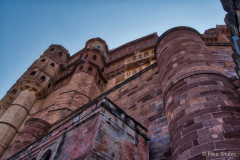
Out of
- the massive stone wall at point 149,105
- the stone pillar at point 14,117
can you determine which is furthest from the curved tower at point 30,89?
the massive stone wall at point 149,105

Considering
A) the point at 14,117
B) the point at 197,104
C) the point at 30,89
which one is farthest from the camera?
the point at 30,89

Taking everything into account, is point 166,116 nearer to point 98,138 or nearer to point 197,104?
point 197,104

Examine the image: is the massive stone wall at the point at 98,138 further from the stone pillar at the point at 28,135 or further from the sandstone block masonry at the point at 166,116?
the stone pillar at the point at 28,135

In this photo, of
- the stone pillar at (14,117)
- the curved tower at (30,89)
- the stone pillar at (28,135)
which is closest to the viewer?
the stone pillar at (28,135)

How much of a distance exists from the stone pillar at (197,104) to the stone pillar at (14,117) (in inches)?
603

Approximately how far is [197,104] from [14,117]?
17479 mm

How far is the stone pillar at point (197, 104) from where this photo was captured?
3.98 meters

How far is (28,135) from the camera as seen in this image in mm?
12680

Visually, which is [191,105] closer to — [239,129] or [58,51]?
[239,129]

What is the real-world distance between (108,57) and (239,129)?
24441 mm

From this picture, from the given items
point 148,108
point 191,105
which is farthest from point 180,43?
point 191,105

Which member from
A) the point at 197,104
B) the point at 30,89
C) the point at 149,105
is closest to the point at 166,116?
the point at 149,105

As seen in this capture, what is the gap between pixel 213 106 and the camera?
4578mm

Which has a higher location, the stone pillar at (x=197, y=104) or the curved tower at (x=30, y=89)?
the curved tower at (x=30, y=89)
